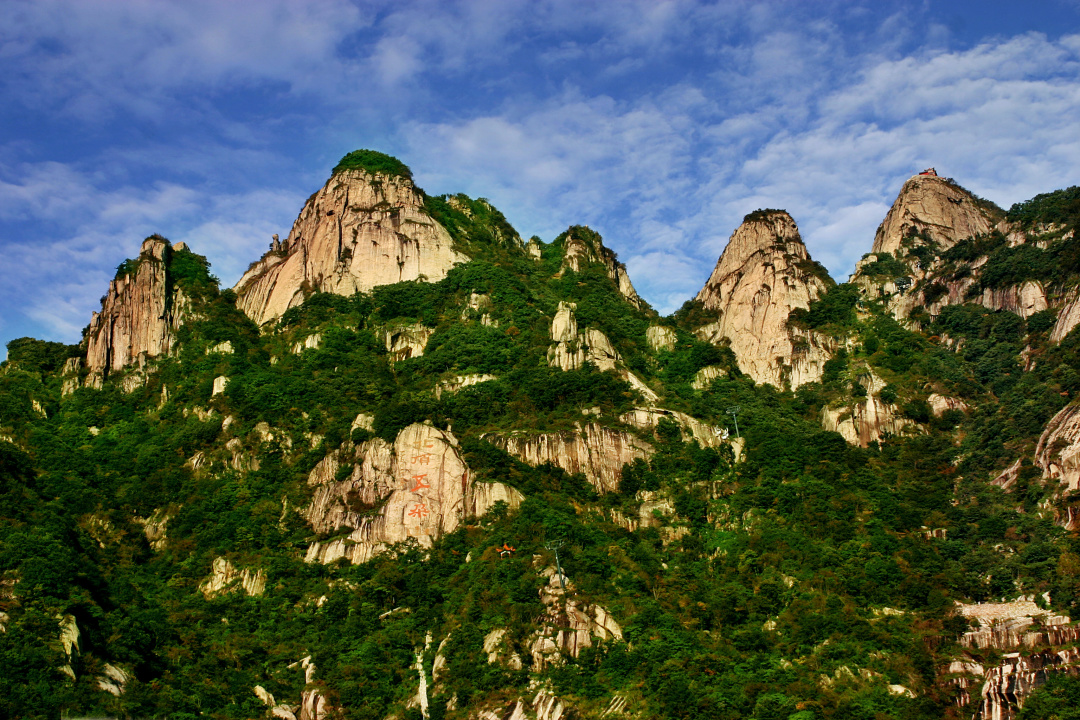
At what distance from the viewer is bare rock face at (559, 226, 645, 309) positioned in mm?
107250

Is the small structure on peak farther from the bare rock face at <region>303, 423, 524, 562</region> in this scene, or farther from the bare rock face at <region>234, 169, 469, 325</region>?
the bare rock face at <region>303, 423, 524, 562</region>

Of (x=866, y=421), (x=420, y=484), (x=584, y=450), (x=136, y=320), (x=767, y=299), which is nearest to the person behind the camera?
(x=420, y=484)

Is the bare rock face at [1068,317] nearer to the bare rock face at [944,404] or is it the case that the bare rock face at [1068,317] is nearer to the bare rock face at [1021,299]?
the bare rock face at [1021,299]

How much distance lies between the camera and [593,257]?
11025 centimetres

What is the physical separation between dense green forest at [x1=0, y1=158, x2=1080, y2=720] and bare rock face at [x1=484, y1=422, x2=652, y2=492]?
105 centimetres

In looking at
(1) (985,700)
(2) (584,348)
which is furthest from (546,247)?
(1) (985,700)

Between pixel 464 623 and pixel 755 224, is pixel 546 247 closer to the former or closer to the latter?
pixel 755 224

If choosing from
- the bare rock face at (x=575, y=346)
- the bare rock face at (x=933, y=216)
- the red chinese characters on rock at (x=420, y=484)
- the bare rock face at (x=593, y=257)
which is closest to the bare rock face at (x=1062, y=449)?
the bare rock face at (x=575, y=346)

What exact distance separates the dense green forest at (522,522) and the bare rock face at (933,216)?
808 inches

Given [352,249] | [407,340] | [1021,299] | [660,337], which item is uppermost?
[352,249]

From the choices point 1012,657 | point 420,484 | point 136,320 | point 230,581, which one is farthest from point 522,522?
point 136,320

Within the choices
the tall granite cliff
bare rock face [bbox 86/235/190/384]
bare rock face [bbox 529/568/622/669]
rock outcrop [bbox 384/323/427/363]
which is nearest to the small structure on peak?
bare rock face [bbox 86/235/190/384]

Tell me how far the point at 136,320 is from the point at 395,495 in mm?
35661

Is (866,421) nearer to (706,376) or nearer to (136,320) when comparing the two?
(706,376)
